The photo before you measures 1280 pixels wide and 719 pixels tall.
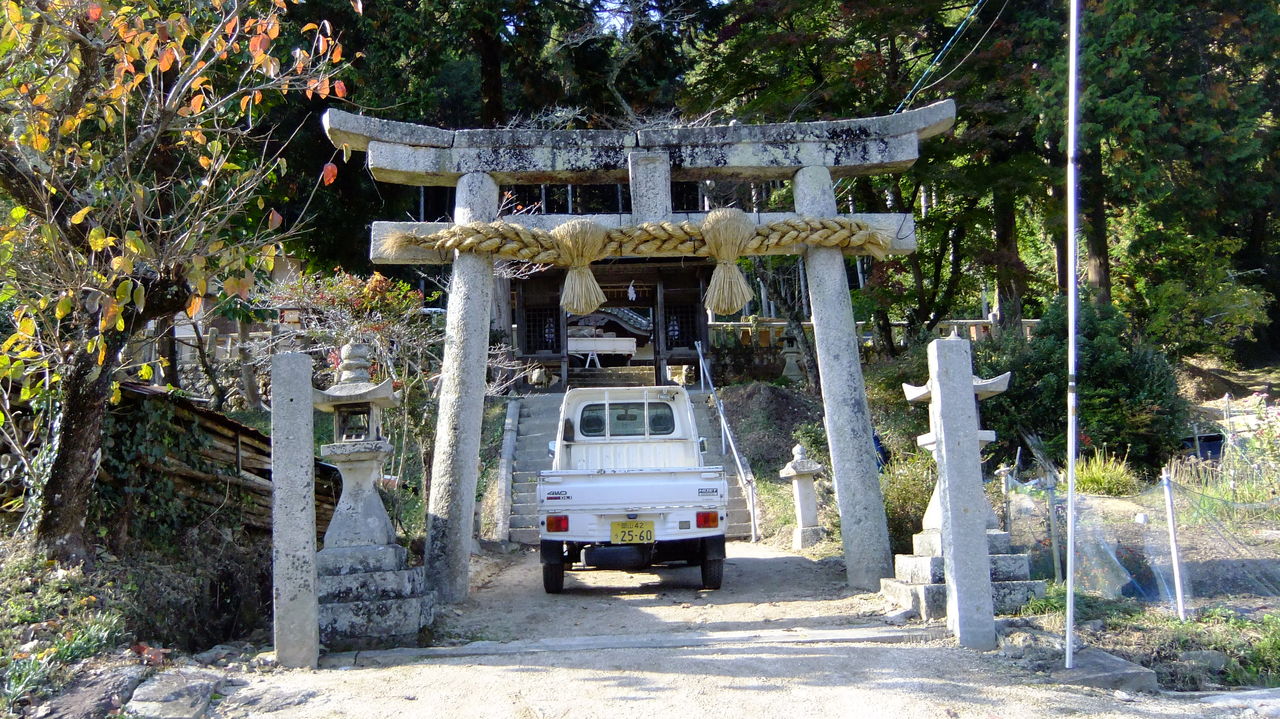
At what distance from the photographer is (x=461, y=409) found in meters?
8.26

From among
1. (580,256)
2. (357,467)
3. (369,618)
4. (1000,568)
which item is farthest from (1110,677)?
(357,467)

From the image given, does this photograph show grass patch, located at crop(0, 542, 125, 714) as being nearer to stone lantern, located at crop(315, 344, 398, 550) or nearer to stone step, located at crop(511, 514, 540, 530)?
stone lantern, located at crop(315, 344, 398, 550)

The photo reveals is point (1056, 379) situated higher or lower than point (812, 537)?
higher

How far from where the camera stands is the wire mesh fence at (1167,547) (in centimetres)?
736

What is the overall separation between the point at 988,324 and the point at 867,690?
58.4 ft

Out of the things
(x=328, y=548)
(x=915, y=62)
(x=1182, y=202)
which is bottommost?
(x=328, y=548)

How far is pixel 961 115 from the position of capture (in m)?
17.3

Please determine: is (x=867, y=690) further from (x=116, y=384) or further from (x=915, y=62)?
(x=915, y=62)

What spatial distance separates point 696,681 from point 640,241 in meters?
3.88

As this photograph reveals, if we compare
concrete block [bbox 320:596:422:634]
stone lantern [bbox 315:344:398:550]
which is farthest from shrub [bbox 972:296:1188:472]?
concrete block [bbox 320:596:422:634]

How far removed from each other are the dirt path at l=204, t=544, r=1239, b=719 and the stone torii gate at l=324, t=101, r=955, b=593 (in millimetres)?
1141

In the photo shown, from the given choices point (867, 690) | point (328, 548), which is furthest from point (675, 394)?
point (867, 690)

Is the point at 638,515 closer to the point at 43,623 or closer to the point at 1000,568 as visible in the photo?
the point at 1000,568

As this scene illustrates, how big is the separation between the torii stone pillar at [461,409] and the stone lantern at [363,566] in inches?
42.5
